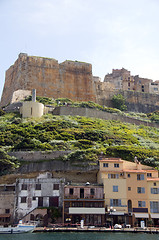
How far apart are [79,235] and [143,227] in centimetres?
940

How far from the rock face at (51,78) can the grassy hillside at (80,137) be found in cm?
1637

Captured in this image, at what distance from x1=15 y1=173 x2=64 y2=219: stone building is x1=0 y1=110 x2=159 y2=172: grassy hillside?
6169mm

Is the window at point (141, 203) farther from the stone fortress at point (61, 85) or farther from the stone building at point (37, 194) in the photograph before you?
the stone fortress at point (61, 85)

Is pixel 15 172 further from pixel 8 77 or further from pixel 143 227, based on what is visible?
pixel 8 77

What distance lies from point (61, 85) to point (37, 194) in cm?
4899

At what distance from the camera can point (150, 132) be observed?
268 ft

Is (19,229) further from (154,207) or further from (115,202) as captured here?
(154,207)

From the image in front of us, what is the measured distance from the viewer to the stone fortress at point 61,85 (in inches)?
3718

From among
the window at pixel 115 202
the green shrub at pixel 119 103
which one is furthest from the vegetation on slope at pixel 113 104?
the window at pixel 115 202

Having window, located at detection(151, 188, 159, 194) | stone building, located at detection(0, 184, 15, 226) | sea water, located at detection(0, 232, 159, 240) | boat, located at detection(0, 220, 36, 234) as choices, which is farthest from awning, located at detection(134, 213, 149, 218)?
stone building, located at detection(0, 184, 15, 226)

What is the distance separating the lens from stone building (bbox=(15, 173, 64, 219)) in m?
51.9

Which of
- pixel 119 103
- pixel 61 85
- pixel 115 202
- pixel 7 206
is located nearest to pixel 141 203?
pixel 115 202

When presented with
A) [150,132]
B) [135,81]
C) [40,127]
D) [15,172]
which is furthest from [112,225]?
[135,81]

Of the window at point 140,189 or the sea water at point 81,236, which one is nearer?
the sea water at point 81,236
